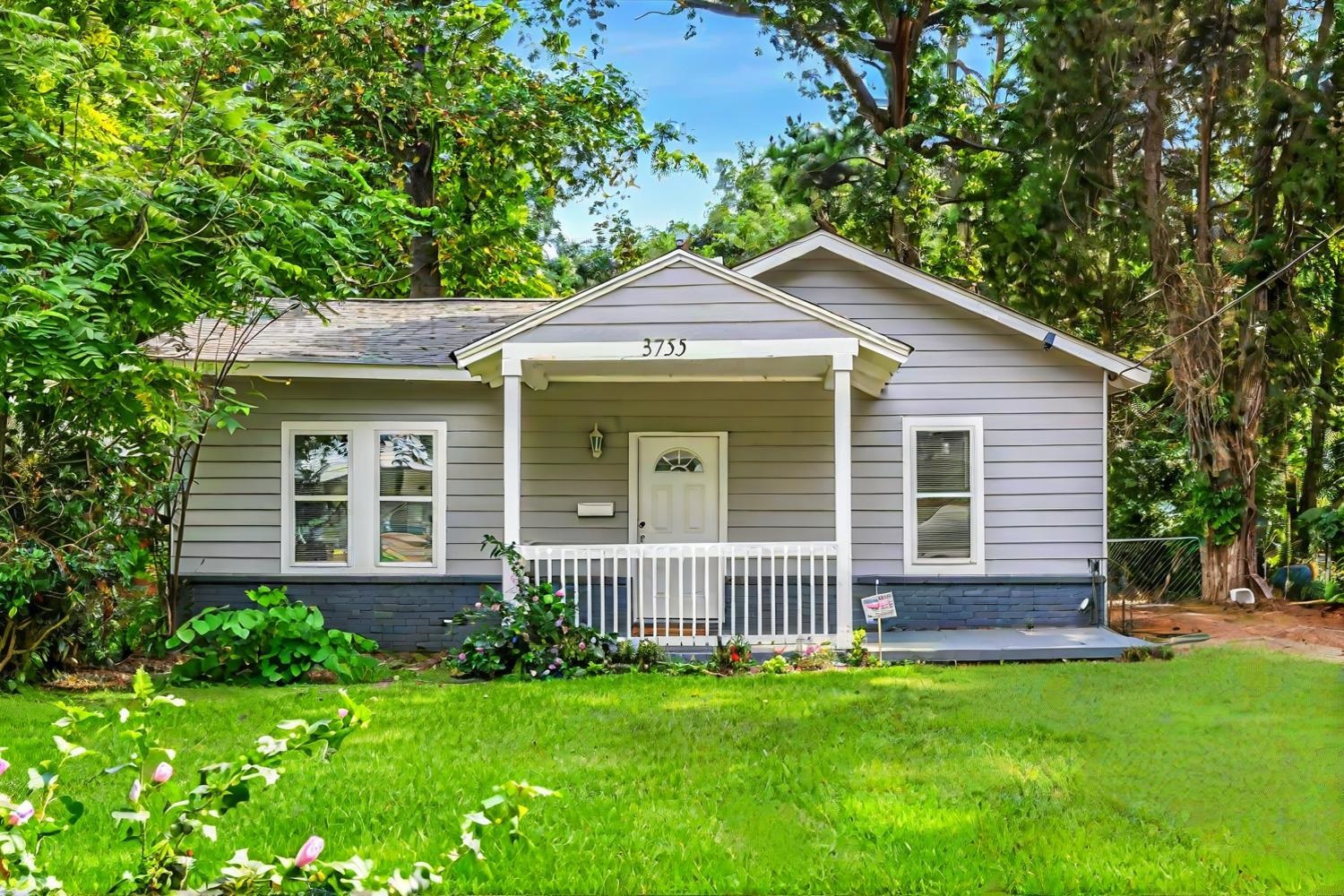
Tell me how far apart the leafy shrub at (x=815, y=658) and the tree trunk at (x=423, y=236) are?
1097 cm

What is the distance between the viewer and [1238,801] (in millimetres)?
4727

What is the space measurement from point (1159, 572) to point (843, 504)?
9.62 metres

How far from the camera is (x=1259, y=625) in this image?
39.8ft

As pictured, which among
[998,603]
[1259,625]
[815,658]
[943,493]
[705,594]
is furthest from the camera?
[1259,625]

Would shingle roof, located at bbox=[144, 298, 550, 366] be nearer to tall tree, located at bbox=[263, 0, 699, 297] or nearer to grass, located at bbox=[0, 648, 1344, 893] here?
tall tree, located at bbox=[263, 0, 699, 297]

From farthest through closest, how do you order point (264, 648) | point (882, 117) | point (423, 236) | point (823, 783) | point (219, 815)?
point (882, 117) < point (423, 236) < point (264, 648) < point (823, 783) < point (219, 815)

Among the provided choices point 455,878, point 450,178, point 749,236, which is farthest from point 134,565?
point 749,236

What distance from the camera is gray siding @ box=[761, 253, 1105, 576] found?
36.3 feet

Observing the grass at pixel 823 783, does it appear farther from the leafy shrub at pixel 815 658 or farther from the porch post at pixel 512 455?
the porch post at pixel 512 455

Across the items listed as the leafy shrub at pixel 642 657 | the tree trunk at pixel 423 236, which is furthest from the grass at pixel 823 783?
the tree trunk at pixel 423 236

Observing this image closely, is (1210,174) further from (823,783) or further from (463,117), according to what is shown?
(823,783)

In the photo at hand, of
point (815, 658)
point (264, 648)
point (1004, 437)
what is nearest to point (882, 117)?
point (1004, 437)

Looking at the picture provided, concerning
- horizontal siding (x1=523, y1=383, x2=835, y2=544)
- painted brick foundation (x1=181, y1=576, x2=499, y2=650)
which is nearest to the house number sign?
horizontal siding (x1=523, y1=383, x2=835, y2=544)

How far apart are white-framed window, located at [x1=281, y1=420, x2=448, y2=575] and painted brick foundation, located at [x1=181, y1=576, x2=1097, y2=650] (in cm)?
21
